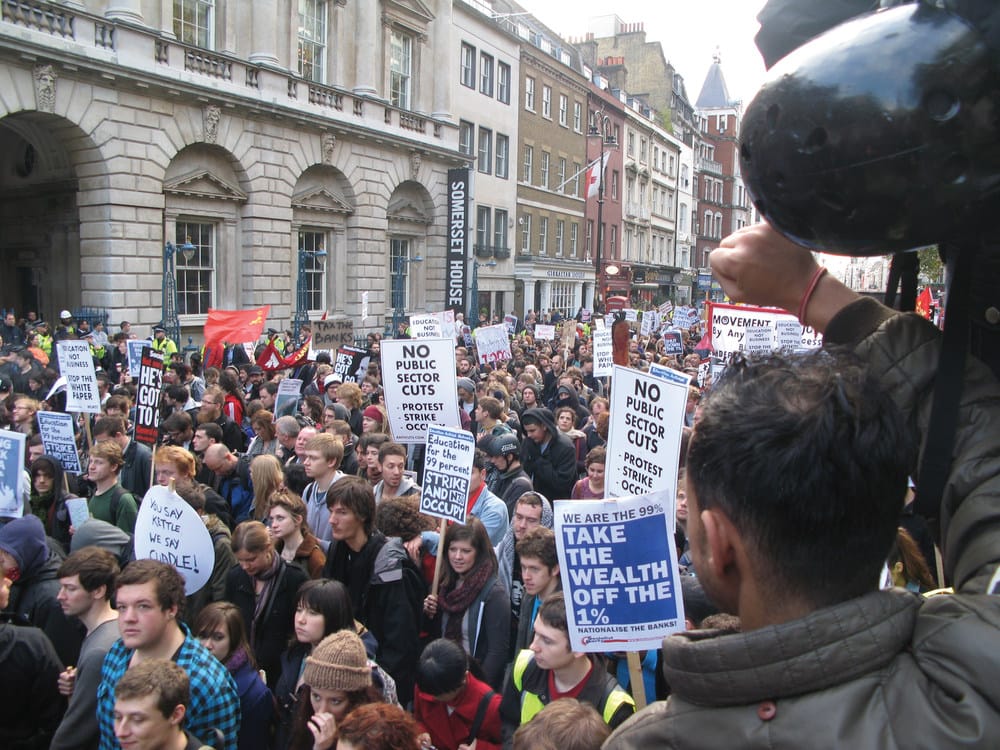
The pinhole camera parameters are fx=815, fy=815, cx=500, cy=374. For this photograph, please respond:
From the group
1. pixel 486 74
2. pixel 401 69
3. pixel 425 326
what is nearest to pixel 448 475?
pixel 425 326

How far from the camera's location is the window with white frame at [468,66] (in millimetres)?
34822

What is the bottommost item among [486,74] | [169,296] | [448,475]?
[448,475]

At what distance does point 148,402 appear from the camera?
767cm

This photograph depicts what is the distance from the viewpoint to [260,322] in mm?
15352

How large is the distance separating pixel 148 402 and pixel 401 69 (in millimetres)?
24607

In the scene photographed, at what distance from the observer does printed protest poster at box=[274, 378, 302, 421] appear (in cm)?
1043

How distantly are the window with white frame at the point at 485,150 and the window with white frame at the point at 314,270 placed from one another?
41.2 ft

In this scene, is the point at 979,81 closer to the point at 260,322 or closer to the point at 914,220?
the point at 914,220

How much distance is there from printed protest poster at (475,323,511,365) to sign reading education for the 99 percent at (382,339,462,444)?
667 centimetres

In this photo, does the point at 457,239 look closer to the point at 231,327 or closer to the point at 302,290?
the point at 302,290

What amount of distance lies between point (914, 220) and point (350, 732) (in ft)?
8.94

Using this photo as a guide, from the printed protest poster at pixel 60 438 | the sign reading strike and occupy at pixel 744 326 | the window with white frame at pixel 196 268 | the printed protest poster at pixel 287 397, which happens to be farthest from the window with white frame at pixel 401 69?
the printed protest poster at pixel 60 438

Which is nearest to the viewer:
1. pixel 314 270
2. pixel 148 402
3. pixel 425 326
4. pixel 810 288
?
pixel 810 288

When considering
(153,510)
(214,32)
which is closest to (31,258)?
(214,32)
